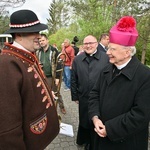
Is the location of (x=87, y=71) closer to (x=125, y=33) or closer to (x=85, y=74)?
(x=85, y=74)

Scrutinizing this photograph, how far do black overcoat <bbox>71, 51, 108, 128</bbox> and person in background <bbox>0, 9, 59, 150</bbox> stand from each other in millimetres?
1464

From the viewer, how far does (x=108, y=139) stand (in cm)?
221

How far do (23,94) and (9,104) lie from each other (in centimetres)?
15

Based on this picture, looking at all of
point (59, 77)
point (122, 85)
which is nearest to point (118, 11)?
point (59, 77)

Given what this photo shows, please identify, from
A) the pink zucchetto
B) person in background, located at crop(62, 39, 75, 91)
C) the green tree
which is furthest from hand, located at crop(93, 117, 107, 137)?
the green tree

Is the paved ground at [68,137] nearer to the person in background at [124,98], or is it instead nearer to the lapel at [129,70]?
the person in background at [124,98]

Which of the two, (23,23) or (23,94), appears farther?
(23,23)

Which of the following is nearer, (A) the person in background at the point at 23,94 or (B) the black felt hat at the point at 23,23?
(A) the person in background at the point at 23,94

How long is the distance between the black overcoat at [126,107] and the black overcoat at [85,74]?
100 centimetres

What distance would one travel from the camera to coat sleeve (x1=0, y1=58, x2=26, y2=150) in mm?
1464

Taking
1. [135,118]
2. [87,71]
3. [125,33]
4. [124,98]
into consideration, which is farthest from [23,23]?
[87,71]

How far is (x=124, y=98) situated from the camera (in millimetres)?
2043

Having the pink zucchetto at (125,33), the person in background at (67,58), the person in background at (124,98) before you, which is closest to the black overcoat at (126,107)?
the person in background at (124,98)

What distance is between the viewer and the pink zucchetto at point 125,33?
2.09 meters
